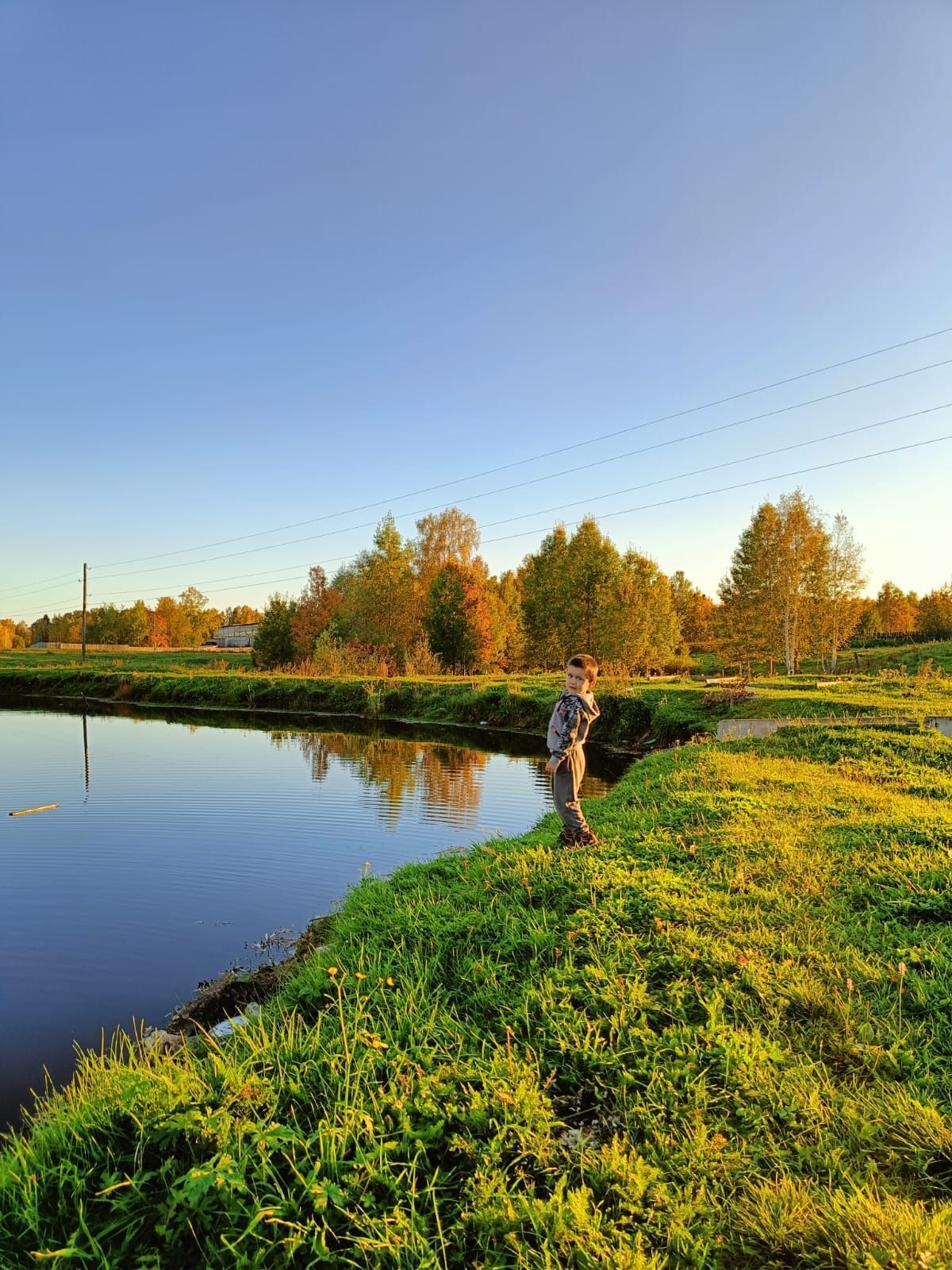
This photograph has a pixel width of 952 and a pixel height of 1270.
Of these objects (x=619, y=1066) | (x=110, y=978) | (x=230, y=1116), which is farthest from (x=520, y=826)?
(x=230, y=1116)

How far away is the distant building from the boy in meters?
112

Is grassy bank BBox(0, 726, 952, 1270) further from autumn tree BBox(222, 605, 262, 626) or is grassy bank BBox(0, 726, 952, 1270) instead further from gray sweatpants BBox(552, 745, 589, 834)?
autumn tree BBox(222, 605, 262, 626)

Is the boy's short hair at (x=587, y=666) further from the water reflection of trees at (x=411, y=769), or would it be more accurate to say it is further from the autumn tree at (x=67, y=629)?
the autumn tree at (x=67, y=629)

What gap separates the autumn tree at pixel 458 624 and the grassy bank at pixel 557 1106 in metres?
33.5

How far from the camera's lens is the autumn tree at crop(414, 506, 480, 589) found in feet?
164

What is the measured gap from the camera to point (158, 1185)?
254 cm

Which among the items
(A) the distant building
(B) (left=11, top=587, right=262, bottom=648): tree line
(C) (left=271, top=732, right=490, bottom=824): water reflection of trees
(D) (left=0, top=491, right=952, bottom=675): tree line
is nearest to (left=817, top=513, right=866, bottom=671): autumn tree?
(D) (left=0, top=491, right=952, bottom=675): tree line

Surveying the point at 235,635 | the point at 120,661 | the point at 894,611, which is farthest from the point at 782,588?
the point at 235,635

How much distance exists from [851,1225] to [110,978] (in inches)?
243

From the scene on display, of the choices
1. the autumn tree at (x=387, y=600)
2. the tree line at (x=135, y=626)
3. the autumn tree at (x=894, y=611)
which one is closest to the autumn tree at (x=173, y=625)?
the tree line at (x=135, y=626)

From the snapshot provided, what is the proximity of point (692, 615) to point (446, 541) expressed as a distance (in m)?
29.5

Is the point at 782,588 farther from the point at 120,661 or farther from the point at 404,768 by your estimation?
the point at 120,661

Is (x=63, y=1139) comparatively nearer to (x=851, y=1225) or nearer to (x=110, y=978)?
(x=851, y=1225)

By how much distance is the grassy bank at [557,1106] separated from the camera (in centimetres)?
233
